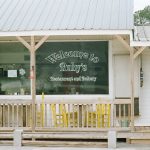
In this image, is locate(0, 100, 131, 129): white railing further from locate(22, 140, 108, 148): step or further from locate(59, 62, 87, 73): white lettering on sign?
locate(59, 62, 87, 73): white lettering on sign

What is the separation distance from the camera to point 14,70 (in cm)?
1559

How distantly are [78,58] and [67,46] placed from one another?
523mm

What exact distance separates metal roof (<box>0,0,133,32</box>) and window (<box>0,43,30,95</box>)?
1.11 metres

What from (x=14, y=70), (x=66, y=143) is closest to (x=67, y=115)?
(x=66, y=143)

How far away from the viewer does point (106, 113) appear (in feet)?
46.1

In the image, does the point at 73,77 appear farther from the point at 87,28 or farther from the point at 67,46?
the point at 87,28

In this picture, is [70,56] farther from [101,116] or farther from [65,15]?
[101,116]

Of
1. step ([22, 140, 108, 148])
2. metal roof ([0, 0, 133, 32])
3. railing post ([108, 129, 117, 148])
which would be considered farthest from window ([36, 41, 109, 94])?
railing post ([108, 129, 117, 148])

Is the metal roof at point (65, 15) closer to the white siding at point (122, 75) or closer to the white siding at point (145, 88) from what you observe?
the white siding at point (122, 75)

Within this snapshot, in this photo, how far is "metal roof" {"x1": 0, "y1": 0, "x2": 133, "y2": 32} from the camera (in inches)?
537

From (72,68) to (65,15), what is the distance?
5.67 ft

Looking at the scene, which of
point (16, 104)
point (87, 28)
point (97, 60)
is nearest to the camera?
point (87, 28)

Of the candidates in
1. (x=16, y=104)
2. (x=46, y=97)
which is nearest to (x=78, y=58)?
(x=46, y=97)

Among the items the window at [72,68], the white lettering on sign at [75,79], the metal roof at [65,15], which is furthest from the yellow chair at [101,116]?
the metal roof at [65,15]
